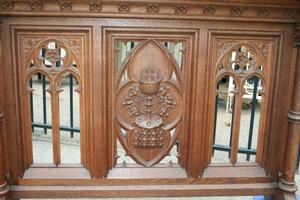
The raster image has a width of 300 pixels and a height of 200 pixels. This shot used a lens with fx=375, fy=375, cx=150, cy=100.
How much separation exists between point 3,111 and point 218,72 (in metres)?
0.96

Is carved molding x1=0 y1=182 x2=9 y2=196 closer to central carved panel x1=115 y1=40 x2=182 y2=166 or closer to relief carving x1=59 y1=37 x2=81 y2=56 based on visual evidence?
central carved panel x1=115 y1=40 x2=182 y2=166

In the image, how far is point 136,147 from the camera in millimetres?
1758

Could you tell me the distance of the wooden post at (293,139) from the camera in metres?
1.64

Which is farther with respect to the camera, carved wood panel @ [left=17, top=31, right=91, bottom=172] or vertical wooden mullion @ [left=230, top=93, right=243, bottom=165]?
vertical wooden mullion @ [left=230, top=93, right=243, bottom=165]

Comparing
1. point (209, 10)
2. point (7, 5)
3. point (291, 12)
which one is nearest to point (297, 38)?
point (291, 12)

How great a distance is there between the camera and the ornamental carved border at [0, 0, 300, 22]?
1511 mm

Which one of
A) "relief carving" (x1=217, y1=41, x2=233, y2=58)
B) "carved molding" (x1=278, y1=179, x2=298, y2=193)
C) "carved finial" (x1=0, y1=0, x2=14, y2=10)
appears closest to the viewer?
"carved finial" (x1=0, y1=0, x2=14, y2=10)

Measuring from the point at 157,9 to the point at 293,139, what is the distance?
33.3 inches

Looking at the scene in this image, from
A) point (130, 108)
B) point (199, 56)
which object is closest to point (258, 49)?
point (199, 56)

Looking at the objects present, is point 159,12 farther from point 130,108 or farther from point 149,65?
point 130,108

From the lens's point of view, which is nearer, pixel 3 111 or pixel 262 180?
pixel 3 111

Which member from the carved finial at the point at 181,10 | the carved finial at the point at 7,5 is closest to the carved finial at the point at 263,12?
the carved finial at the point at 181,10

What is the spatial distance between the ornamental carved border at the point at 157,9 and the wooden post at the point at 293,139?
0.14 m

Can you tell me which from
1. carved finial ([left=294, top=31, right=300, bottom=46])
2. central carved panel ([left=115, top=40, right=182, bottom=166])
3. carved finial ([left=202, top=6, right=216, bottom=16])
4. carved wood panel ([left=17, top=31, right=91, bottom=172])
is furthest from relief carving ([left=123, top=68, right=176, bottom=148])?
carved finial ([left=294, top=31, right=300, bottom=46])
